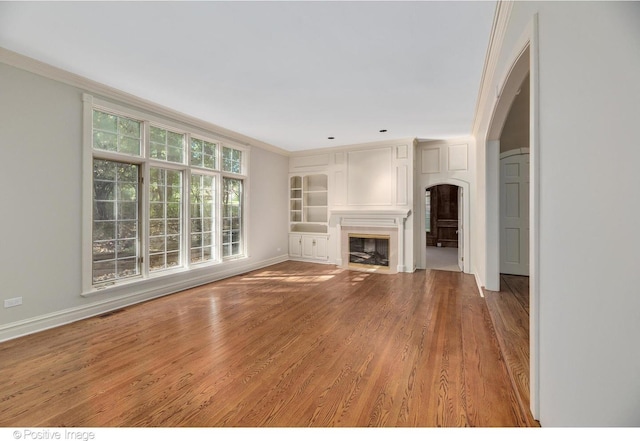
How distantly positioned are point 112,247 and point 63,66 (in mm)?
2218

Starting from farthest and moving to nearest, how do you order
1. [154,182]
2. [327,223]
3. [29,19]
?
[327,223] → [154,182] → [29,19]

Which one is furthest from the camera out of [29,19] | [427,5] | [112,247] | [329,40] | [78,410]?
[112,247]

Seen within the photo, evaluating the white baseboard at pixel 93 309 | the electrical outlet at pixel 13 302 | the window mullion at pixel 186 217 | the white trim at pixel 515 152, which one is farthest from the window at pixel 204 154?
the white trim at pixel 515 152

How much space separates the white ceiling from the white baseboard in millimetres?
2809

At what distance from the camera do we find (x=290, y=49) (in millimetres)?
2730

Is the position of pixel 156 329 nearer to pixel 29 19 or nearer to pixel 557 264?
pixel 29 19

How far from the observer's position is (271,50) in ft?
9.01

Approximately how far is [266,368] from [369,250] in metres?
4.60

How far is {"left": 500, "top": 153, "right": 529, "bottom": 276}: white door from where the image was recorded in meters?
5.00

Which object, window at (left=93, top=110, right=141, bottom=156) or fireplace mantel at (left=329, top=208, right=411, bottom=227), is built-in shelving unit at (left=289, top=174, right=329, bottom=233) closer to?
fireplace mantel at (left=329, top=208, right=411, bottom=227)

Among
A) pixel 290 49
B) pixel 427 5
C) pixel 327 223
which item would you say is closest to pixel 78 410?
pixel 290 49

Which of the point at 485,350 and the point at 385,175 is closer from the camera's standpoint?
the point at 485,350

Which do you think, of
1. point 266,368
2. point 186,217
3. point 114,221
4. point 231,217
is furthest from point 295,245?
point 266,368

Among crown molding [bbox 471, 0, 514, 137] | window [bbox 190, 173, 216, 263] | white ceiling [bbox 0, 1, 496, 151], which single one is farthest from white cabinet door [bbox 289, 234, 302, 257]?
crown molding [bbox 471, 0, 514, 137]
